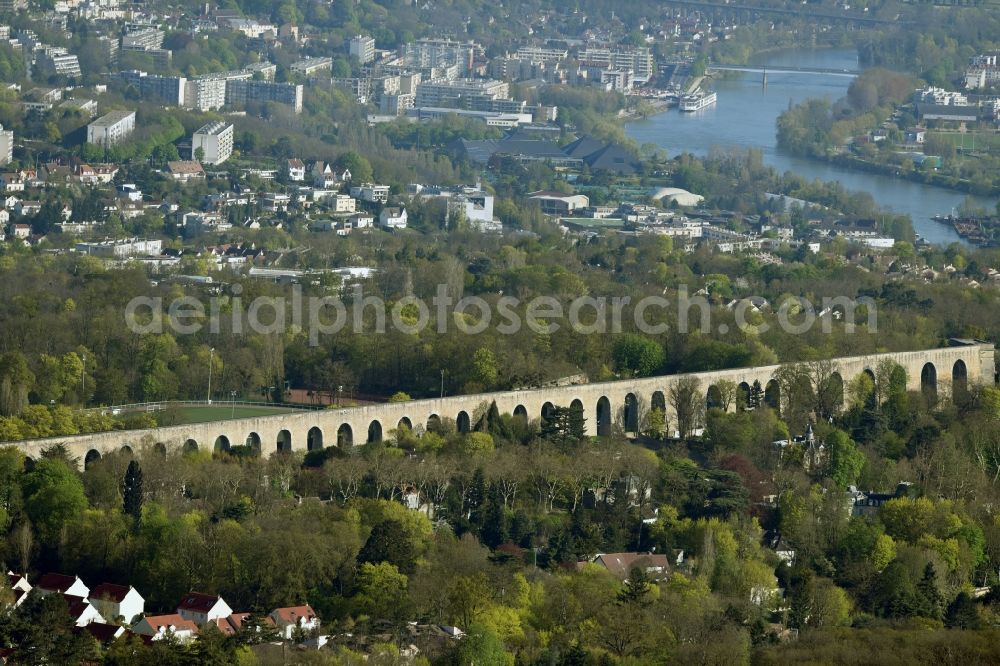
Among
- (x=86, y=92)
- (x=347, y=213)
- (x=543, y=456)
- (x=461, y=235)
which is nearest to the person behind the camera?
(x=543, y=456)

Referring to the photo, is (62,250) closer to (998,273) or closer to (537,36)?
(998,273)

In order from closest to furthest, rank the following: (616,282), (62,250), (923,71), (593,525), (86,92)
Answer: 1. (593,525)
2. (616,282)
3. (62,250)
4. (86,92)
5. (923,71)

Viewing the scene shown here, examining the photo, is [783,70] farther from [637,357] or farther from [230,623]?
[230,623]

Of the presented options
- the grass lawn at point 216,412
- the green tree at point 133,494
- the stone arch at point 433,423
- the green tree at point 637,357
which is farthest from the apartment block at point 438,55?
the green tree at point 133,494

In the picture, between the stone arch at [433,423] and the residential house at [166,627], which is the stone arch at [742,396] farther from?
the residential house at [166,627]

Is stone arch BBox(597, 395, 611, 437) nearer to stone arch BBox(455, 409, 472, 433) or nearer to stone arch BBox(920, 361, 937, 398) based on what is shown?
stone arch BBox(455, 409, 472, 433)

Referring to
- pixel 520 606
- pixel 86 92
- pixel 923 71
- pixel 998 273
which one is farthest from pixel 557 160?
pixel 520 606

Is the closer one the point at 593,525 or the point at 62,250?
the point at 593,525
